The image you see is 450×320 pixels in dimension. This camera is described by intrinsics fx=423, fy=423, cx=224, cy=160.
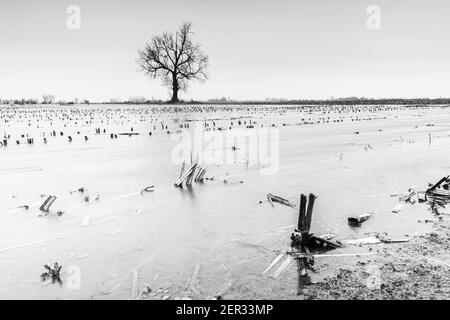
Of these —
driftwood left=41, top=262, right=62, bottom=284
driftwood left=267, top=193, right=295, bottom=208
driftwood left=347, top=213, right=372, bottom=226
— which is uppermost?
driftwood left=267, top=193, right=295, bottom=208

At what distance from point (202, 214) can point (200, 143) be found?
11.1 meters

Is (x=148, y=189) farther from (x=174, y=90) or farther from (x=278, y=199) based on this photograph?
(x=174, y=90)

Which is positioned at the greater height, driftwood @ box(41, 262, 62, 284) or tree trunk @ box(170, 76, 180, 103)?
tree trunk @ box(170, 76, 180, 103)

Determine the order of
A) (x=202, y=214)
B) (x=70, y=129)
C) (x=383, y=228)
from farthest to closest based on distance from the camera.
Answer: (x=70, y=129), (x=202, y=214), (x=383, y=228)

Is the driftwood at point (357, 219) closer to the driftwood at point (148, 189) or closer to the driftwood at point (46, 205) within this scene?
the driftwood at point (148, 189)

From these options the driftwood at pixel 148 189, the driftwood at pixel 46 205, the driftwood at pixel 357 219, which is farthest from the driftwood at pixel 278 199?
the driftwood at pixel 46 205

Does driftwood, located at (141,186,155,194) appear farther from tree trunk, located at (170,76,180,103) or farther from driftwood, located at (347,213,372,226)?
tree trunk, located at (170,76,180,103)

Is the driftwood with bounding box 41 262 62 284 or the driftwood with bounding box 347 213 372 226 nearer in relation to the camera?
the driftwood with bounding box 41 262 62 284

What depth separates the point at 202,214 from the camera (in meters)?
8.84

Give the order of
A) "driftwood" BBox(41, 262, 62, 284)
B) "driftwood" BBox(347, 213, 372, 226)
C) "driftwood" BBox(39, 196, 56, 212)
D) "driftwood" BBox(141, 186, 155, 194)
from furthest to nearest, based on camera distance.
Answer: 1. "driftwood" BBox(141, 186, 155, 194)
2. "driftwood" BBox(39, 196, 56, 212)
3. "driftwood" BBox(347, 213, 372, 226)
4. "driftwood" BBox(41, 262, 62, 284)

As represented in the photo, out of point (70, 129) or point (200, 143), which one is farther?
point (70, 129)

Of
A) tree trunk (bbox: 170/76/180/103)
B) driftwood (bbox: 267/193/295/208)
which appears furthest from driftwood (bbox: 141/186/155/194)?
tree trunk (bbox: 170/76/180/103)

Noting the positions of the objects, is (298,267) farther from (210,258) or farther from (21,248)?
(21,248)

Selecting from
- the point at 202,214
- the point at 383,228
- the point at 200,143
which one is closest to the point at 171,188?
the point at 202,214
